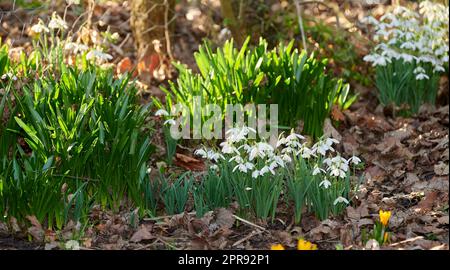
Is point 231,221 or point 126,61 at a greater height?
point 126,61

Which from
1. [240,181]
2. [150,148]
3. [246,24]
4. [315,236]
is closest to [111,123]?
[150,148]

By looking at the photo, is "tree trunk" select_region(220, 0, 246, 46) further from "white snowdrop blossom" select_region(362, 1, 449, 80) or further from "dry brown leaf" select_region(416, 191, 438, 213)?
"dry brown leaf" select_region(416, 191, 438, 213)

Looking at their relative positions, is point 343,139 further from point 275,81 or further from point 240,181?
point 240,181

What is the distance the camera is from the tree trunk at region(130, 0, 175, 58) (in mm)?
5680

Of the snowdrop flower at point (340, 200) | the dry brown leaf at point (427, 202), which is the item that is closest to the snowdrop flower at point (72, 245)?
the snowdrop flower at point (340, 200)

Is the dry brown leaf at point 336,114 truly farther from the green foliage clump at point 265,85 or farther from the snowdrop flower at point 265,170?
the snowdrop flower at point 265,170

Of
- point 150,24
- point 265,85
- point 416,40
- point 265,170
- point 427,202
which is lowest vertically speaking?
point 427,202

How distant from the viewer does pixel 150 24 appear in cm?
576

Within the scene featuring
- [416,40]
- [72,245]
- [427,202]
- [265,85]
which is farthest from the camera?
[416,40]

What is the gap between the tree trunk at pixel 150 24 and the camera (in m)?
5.68

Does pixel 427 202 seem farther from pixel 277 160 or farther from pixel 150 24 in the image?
pixel 150 24

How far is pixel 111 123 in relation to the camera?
3.52 m

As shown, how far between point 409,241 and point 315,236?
1.33ft

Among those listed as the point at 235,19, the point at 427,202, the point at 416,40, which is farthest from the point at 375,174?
the point at 235,19
